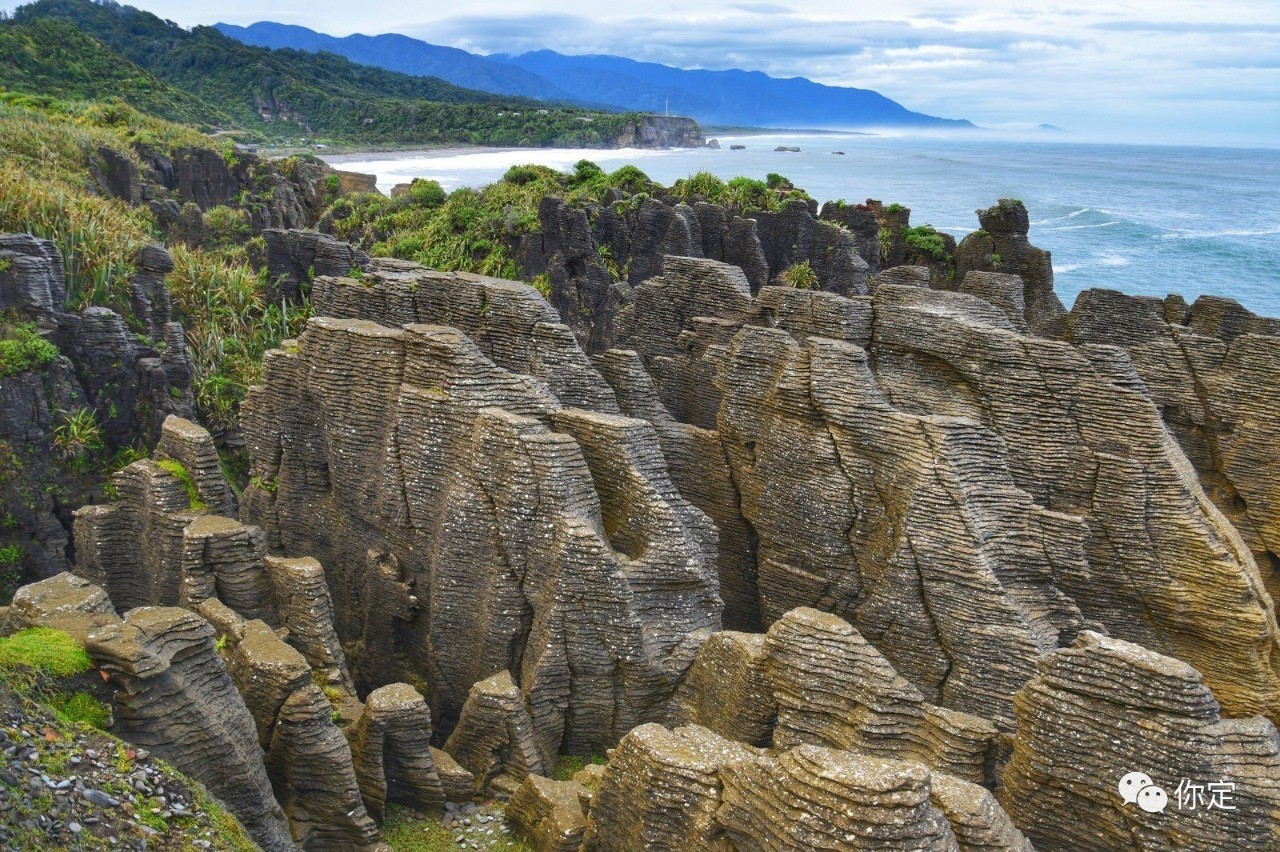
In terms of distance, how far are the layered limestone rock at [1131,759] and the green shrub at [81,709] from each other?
11301mm

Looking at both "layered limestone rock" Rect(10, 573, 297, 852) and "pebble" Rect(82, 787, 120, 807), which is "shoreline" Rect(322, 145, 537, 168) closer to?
"layered limestone rock" Rect(10, 573, 297, 852)

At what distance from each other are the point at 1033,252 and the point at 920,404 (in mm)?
21306

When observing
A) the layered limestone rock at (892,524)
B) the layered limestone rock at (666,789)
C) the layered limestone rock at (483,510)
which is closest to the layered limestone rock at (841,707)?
the layered limestone rock at (666,789)

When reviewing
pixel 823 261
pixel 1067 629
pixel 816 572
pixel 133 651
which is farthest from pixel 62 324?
pixel 823 261

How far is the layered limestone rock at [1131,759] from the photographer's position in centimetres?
1054

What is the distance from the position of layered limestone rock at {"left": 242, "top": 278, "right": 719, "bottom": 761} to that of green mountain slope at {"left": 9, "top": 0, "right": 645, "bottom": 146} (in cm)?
11470

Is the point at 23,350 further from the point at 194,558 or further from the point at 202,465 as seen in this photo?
the point at 194,558

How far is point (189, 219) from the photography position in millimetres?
43000

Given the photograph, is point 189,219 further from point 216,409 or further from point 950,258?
point 950,258

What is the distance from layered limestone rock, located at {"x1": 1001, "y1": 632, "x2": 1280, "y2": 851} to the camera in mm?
10539

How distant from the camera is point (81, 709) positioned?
36.1 feet

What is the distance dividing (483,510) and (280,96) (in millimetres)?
133940

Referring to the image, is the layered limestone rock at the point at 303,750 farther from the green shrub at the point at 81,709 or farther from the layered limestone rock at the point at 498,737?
the green shrub at the point at 81,709

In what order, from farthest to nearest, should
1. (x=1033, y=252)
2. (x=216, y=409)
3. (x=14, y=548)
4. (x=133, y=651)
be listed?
(x=1033, y=252)
(x=216, y=409)
(x=14, y=548)
(x=133, y=651)
